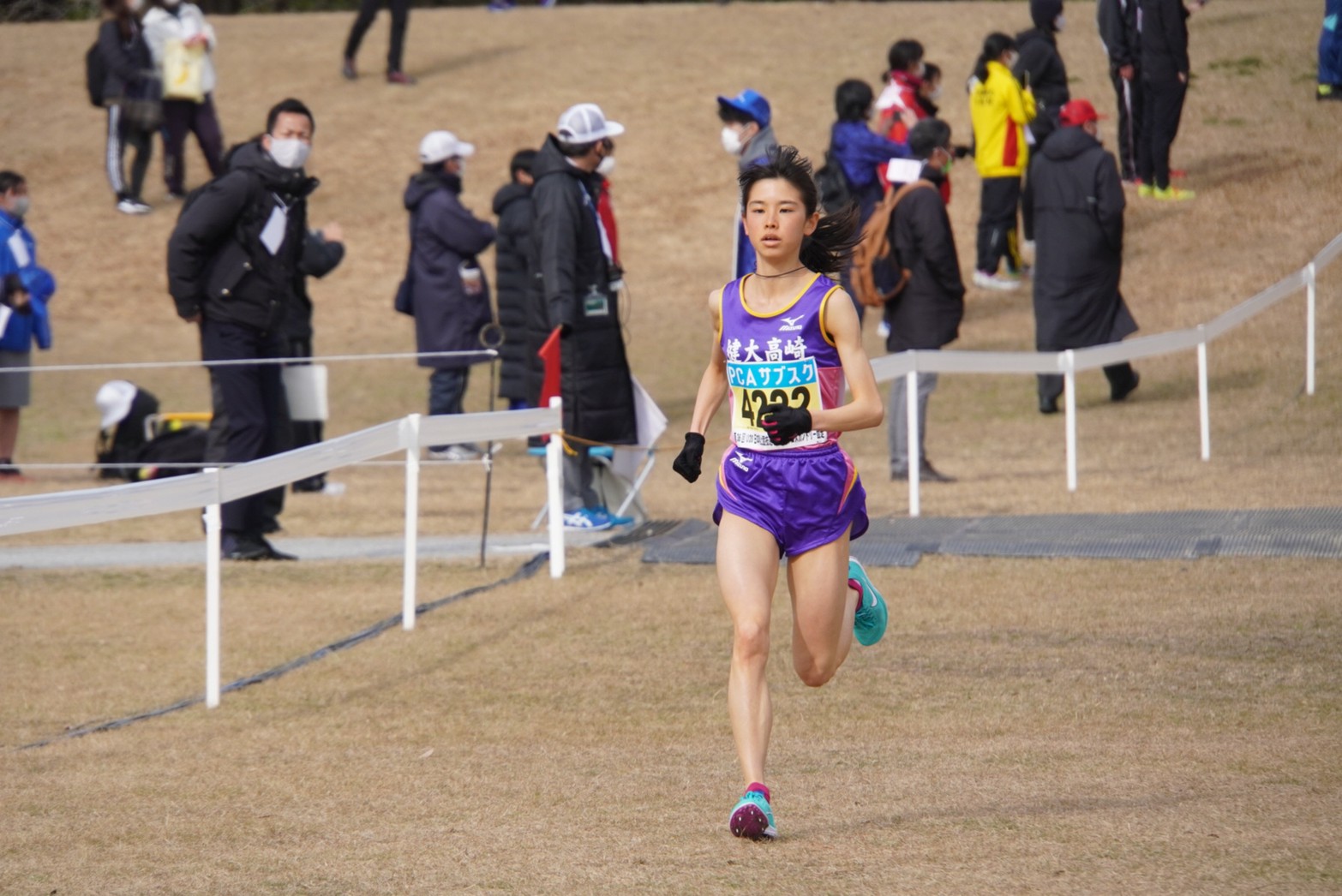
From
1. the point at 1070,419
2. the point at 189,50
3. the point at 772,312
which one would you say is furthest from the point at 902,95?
the point at 772,312

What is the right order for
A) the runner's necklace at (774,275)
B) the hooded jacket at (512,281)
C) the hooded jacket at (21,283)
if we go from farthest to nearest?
1. the hooded jacket at (21,283)
2. the hooded jacket at (512,281)
3. the runner's necklace at (774,275)

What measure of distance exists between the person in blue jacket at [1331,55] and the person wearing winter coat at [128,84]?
13525mm

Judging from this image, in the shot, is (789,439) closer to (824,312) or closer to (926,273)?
(824,312)

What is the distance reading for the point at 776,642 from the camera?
7.48 metres

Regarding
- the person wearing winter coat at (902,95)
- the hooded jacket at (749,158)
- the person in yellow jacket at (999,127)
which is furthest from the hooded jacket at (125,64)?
the hooded jacket at (749,158)

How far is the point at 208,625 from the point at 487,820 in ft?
6.31

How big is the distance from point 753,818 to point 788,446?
1.09 meters

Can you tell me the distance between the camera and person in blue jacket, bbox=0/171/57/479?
1312 centimetres

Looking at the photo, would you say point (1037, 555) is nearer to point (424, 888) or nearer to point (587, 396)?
point (587, 396)

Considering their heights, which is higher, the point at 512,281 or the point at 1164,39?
the point at 1164,39

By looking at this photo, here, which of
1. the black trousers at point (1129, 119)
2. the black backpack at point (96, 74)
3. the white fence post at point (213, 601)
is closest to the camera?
the white fence post at point (213, 601)

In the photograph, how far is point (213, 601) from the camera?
663 cm

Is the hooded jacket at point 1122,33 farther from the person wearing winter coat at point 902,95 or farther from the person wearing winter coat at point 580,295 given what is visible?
the person wearing winter coat at point 580,295

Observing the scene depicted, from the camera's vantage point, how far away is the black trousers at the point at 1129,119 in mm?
18094
